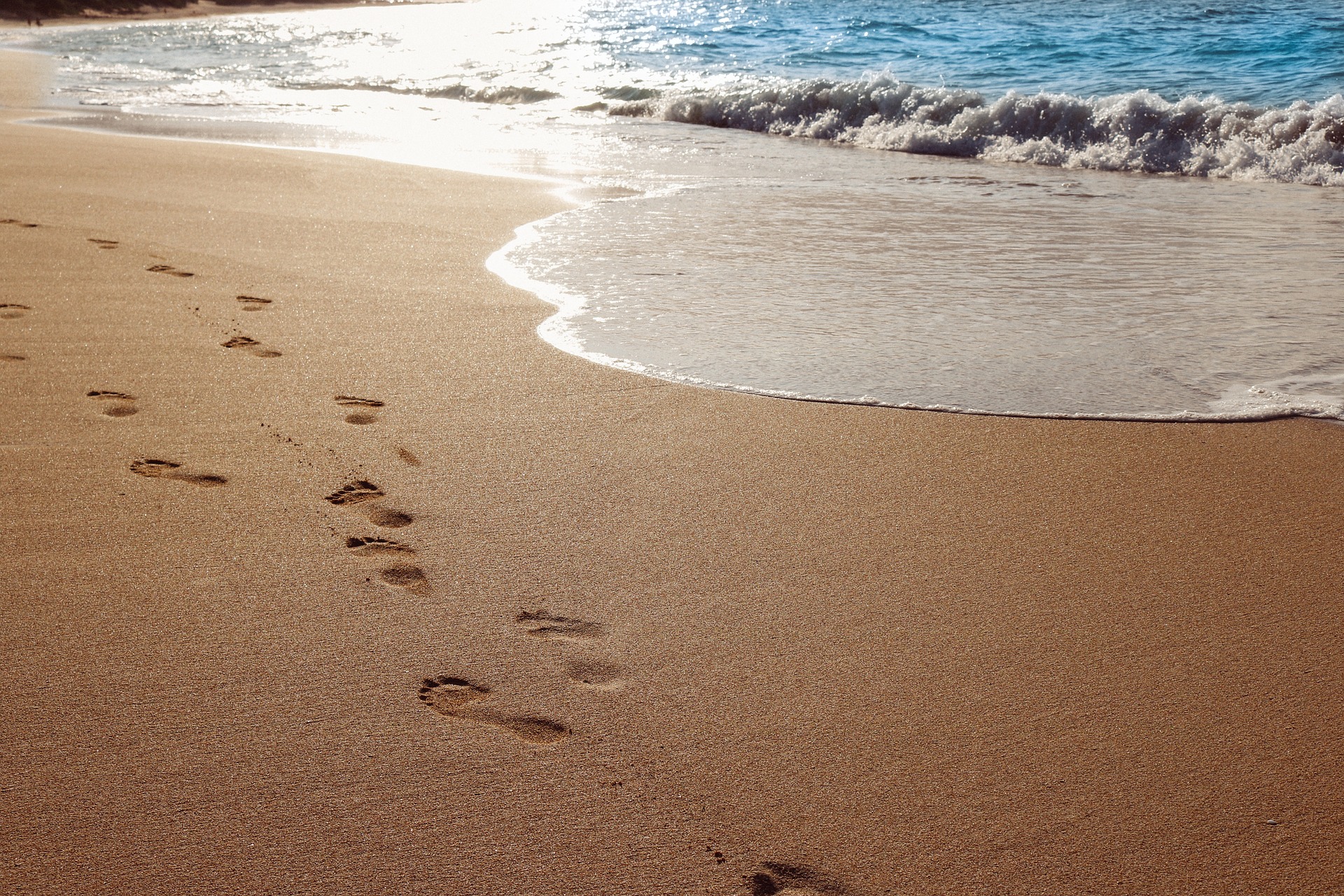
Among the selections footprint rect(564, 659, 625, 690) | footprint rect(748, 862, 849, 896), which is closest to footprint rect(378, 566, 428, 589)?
footprint rect(564, 659, 625, 690)

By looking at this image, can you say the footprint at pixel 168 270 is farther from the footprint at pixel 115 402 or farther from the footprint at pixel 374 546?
the footprint at pixel 374 546

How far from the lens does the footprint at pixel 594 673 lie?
189 centimetres

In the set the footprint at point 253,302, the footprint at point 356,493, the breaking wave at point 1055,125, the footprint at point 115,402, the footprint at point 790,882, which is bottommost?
the footprint at point 790,882

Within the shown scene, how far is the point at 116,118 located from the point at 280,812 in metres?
10.1

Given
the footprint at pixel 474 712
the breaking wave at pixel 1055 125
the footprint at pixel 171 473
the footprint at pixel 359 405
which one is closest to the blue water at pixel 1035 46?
the breaking wave at pixel 1055 125

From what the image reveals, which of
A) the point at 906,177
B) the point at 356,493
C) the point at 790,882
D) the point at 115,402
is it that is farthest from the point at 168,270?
the point at 906,177

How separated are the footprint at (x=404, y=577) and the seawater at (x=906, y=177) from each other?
132cm

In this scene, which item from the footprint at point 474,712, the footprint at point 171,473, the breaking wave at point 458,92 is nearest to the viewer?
the footprint at point 474,712

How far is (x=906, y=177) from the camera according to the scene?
7754 millimetres

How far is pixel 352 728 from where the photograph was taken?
1.76 metres

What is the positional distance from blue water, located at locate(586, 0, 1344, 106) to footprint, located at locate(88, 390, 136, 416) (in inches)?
372

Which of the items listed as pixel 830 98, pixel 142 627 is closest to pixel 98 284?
pixel 142 627

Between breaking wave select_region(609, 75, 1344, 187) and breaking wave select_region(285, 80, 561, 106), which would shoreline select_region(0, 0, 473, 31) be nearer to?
breaking wave select_region(285, 80, 561, 106)

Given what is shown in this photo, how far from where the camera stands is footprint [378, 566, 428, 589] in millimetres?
2180
